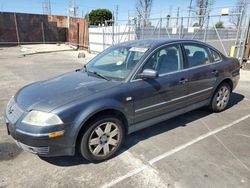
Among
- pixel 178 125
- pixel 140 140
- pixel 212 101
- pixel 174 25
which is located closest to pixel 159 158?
pixel 140 140

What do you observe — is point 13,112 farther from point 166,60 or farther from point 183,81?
point 183,81

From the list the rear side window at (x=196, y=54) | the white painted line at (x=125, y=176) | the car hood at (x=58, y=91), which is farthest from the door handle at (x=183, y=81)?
the white painted line at (x=125, y=176)

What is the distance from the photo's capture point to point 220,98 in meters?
4.82

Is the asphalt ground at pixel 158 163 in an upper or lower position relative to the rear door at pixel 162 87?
lower

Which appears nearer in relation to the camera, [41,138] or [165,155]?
[41,138]

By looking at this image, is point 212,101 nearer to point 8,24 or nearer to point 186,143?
point 186,143

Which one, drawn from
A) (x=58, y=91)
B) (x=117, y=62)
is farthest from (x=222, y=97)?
(x=58, y=91)

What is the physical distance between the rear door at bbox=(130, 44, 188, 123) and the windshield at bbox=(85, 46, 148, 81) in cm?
21

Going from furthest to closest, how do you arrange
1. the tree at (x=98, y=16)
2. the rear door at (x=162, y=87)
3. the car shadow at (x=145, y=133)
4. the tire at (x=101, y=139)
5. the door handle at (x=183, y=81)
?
the tree at (x=98, y=16) < the door handle at (x=183, y=81) < the rear door at (x=162, y=87) < the car shadow at (x=145, y=133) < the tire at (x=101, y=139)

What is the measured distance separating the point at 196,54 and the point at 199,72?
389mm

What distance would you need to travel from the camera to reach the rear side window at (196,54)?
159 inches

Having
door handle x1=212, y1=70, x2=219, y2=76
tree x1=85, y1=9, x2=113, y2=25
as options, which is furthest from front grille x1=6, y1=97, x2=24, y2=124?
tree x1=85, y1=9, x2=113, y2=25

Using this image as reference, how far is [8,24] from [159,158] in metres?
26.4

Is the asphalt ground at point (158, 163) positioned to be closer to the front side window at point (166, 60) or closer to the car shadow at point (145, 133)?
the car shadow at point (145, 133)
